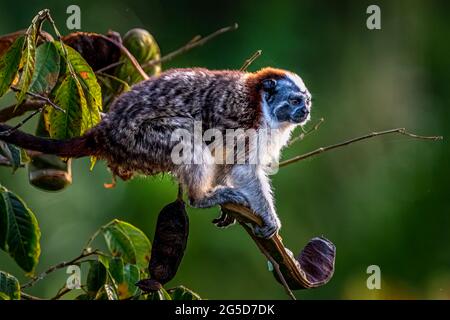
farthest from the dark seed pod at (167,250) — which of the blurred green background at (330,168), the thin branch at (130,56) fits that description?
the blurred green background at (330,168)

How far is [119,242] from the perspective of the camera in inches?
189

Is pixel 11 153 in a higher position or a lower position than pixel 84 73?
lower

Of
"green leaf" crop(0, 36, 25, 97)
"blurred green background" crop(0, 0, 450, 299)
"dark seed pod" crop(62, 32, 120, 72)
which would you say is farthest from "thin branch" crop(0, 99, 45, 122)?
"blurred green background" crop(0, 0, 450, 299)

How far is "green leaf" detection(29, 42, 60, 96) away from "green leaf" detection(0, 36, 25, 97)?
0.19m

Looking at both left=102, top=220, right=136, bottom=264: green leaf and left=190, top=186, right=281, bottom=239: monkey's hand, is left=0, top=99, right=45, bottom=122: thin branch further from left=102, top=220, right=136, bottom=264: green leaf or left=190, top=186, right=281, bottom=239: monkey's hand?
left=190, top=186, right=281, bottom=239: monkey's hand

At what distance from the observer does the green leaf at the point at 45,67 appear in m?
4.06

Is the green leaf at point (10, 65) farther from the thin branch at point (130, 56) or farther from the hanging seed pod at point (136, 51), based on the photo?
the hanging seed pod at point (136, 51)

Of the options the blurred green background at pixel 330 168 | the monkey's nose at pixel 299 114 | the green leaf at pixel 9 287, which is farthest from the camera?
the blurred green background at pixel 330 168

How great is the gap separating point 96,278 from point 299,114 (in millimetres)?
1357

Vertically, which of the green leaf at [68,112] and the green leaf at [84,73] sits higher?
the green leaf at [84,73]

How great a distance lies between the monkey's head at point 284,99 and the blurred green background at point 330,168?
158 inches

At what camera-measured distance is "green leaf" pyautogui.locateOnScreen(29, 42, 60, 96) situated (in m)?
4.06

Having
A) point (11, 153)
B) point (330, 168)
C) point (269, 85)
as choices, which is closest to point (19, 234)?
point (11, 153)

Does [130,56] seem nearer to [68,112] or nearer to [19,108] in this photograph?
[19,108]
